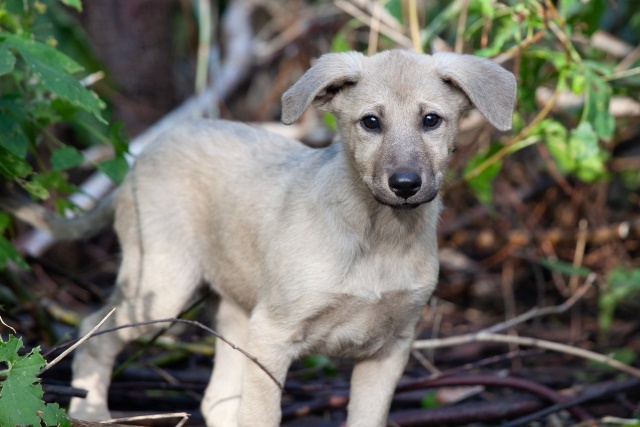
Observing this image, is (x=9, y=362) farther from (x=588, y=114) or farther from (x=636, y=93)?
(x=636, y=93)

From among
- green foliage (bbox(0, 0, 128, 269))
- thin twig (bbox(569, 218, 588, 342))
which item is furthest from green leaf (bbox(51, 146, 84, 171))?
thin twig (bbox(569, 218, 588, 342))

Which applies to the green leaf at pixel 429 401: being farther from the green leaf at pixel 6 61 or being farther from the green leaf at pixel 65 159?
the green leaf at pixel 6 61

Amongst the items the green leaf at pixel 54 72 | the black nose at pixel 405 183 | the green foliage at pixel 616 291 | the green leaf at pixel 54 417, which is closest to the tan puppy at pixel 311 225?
the black nose at pixel 405 183

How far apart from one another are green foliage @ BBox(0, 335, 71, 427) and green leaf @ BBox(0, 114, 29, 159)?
1.24 meters

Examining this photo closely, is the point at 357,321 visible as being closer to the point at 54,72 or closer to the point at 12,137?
the point at 54,72

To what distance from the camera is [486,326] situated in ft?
21.5

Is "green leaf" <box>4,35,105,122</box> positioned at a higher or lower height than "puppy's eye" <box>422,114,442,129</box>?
higher

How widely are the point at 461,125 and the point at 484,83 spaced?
290cm

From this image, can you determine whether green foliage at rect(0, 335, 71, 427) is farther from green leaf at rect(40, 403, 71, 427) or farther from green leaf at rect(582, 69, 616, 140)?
green leaf at rect(582, 69, 616, 140)

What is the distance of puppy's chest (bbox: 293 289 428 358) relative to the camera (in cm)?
381

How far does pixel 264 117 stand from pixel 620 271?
3.28 meters

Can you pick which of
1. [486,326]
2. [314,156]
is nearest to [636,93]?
[486,326]

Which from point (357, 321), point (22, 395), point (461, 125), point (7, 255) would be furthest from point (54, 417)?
point (461, 125)

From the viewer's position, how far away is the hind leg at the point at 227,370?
474 cm
